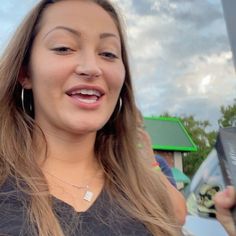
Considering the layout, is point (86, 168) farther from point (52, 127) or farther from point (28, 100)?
point (28, 100)

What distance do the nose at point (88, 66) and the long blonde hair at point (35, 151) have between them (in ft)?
0.81

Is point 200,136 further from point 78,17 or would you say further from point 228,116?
point 78,17

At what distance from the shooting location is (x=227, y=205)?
133 cm

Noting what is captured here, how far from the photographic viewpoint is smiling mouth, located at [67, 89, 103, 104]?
151 cm

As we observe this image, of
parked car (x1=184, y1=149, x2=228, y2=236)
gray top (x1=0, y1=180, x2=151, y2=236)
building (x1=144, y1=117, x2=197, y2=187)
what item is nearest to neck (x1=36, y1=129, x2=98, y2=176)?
gray top (x1=0, y1=180, x2=151, y2=236)

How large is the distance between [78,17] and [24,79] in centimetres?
31

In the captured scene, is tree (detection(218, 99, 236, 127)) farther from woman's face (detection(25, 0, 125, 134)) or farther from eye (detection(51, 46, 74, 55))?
eye (detection(51, 46, 74, 55))

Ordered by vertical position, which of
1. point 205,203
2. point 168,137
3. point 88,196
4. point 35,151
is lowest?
point 168,137

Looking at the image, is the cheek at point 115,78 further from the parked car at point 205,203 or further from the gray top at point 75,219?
the parked car at point 205,203

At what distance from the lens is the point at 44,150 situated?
163 cm

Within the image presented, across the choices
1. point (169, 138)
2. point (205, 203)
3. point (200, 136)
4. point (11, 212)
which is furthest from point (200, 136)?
point (11, 212)

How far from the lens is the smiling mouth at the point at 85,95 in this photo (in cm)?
151

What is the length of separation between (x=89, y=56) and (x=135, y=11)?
0.76 feet

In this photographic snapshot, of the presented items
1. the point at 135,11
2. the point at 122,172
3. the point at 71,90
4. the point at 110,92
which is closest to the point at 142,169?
the point at 122,172
